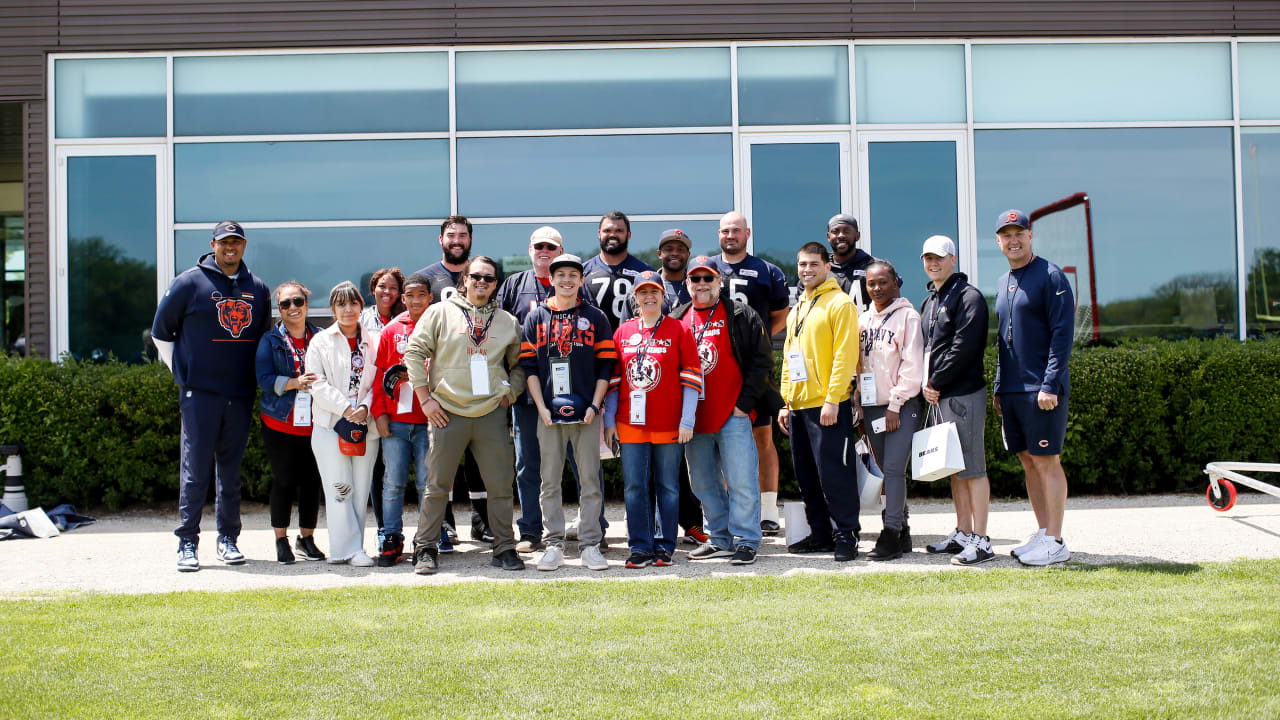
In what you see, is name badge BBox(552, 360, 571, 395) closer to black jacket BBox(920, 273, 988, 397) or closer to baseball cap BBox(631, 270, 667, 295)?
baseball cap BBox(631, 270, 667, 295)

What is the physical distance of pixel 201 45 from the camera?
32.8 ft

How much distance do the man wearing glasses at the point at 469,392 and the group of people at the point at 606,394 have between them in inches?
0.5

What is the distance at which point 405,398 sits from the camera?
6422 mm

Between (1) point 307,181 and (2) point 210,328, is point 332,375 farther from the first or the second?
(1) point 307,181

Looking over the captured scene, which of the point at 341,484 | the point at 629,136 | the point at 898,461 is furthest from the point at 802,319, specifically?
the point at 629,136

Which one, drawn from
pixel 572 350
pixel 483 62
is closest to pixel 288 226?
pixel 483 62

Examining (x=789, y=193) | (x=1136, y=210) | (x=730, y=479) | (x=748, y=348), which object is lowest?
(x=730, y=479)

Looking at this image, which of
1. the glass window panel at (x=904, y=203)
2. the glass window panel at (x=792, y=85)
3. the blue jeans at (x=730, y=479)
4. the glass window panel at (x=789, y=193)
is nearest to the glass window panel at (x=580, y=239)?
the glass window panel at (x=789, y=193)

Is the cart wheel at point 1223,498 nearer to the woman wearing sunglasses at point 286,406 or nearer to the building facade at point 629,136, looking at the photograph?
the building facade at point 629,136

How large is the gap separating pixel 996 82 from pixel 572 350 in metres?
6.40

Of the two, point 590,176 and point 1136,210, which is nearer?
point 590,176

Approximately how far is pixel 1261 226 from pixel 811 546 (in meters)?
6.98

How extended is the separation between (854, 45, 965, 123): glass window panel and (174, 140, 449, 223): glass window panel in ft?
14.1

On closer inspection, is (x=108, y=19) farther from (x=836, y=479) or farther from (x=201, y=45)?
(x=836, y=479)
